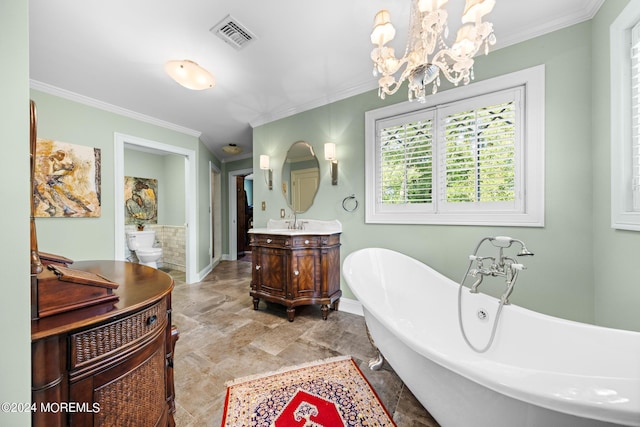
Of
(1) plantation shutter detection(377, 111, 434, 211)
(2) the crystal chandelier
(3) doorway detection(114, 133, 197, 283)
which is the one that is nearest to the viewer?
(2) the crystal chandelier

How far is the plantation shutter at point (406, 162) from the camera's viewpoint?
213cm

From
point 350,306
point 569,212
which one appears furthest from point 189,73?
point 569,212

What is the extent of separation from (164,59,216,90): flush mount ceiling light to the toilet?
326 centimetres

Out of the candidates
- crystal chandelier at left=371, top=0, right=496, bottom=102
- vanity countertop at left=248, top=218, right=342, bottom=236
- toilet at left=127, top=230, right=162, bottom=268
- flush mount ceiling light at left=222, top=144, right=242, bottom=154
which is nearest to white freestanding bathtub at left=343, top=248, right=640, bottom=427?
vanity countertop at left=248, top=218, right=342, bottom=236

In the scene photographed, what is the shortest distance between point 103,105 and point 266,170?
205 cm

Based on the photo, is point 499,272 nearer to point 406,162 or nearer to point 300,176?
point 406,162

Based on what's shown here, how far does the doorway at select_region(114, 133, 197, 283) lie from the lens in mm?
2828

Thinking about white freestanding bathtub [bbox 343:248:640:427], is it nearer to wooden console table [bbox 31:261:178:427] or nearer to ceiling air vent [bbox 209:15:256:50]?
wooden console table [bbox 31:261:178:427]

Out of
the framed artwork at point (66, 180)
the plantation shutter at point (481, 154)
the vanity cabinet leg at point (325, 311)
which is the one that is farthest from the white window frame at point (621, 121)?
the framed artwork at point (66, 180)

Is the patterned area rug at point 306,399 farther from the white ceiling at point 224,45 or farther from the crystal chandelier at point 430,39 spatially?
the white ceiling at point 224,45

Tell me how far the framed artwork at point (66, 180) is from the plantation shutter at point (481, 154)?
12.4ft

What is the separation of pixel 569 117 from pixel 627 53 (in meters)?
0.39

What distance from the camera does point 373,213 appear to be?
241 centimetres

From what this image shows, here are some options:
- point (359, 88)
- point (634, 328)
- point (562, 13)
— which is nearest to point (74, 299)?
point (634, 328)
